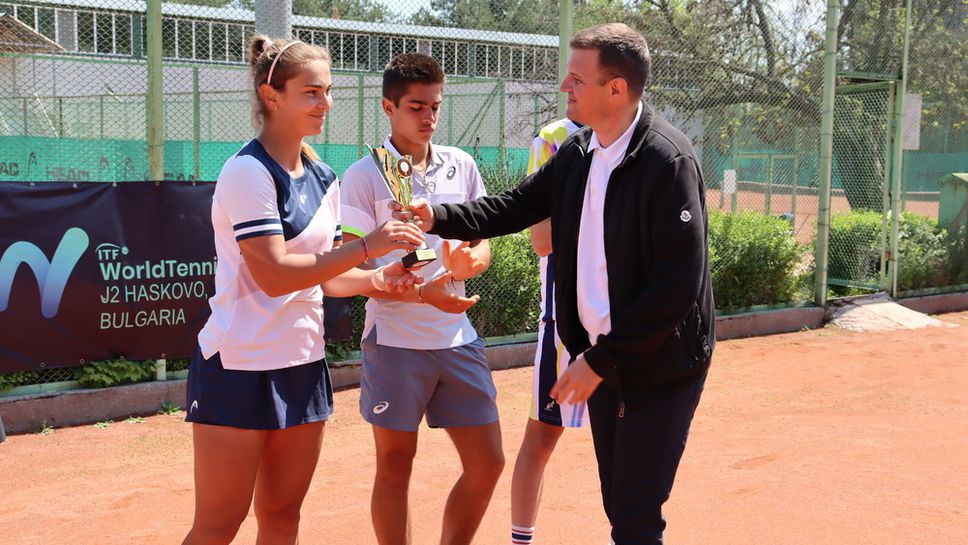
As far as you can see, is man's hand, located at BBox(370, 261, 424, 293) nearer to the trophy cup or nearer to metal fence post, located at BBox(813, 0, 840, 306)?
the trophy cup

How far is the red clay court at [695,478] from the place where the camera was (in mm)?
4820

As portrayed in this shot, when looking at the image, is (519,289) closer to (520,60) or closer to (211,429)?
(520,60)

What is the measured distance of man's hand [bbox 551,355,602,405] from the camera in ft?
9.71

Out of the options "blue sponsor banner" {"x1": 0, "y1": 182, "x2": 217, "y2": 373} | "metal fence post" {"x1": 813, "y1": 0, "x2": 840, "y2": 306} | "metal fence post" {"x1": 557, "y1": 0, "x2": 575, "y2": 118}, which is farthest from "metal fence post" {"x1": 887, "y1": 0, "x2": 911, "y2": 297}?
"blue sponsor banner" {"x1": 0, "y1": 182, "x2": 217, "y2": 373}

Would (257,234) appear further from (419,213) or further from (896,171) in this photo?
(896,171)

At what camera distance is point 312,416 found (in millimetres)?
3174

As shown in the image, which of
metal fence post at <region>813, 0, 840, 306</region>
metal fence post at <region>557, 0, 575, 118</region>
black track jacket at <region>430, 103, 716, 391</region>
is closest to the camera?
black track jacket at <region>430, 103, 716, 391</region>

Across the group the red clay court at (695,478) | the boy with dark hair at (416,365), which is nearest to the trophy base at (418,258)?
the boy with dark hair at (416,365)

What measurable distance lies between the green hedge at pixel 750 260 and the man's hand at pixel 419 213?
752 centimetres

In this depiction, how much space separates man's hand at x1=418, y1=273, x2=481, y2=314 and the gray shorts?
0.28 meters

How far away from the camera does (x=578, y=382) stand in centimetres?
296

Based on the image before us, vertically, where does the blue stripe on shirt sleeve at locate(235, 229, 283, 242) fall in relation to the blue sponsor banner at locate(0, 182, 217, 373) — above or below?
above

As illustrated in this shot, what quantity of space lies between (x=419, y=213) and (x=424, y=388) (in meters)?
0.78

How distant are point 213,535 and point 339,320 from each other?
5061 millimetres
